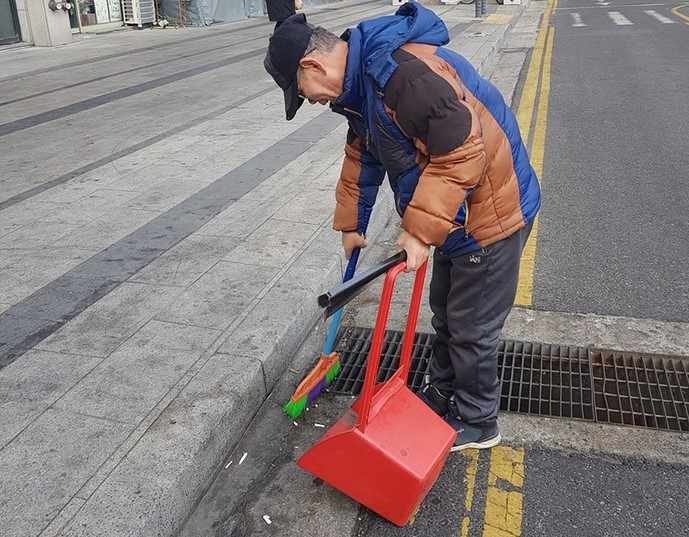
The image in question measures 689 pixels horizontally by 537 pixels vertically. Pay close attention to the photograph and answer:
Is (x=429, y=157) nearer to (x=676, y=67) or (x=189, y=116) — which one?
(x=189, y=116)

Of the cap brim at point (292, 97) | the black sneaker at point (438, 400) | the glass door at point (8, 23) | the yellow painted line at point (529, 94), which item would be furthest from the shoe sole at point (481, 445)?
the glass door at point (8, 23)

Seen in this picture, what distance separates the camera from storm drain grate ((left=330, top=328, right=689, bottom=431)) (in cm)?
308

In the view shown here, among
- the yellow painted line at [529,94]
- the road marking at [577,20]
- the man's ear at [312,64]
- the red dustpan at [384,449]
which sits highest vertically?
the man's ear at [312,64]

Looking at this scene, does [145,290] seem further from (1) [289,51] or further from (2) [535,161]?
(2) [535,161]

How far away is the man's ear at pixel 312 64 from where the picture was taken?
2223 mm

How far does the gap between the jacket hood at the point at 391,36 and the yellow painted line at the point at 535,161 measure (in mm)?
2099

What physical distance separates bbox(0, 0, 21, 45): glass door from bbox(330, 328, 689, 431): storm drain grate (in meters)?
13.1

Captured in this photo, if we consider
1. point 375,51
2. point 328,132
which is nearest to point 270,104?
point 328,132

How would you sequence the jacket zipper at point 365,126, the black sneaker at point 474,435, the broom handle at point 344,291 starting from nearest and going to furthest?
1. the broom handle at point 344,291
2. the jacket zipper at point 365,126
3. the black sneaker at point 474,435

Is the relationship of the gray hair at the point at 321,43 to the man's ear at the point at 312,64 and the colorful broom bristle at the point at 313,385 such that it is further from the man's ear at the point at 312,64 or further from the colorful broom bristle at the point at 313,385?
the colorful broom bristle at the point at 313,385

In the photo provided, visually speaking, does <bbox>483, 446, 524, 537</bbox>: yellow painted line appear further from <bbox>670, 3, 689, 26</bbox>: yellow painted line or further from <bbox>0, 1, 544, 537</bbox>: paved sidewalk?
<bbox>670, 3, 689, 26</bbox>: yellow painted line

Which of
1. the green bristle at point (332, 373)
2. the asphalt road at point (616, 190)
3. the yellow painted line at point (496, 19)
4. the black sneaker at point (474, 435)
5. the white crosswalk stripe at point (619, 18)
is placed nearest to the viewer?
the black sneaker at point (474, 435)

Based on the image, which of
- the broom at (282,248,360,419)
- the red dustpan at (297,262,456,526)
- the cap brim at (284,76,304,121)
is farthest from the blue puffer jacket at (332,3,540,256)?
the broom at (282,248,360,419)

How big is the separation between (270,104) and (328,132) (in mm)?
1756
